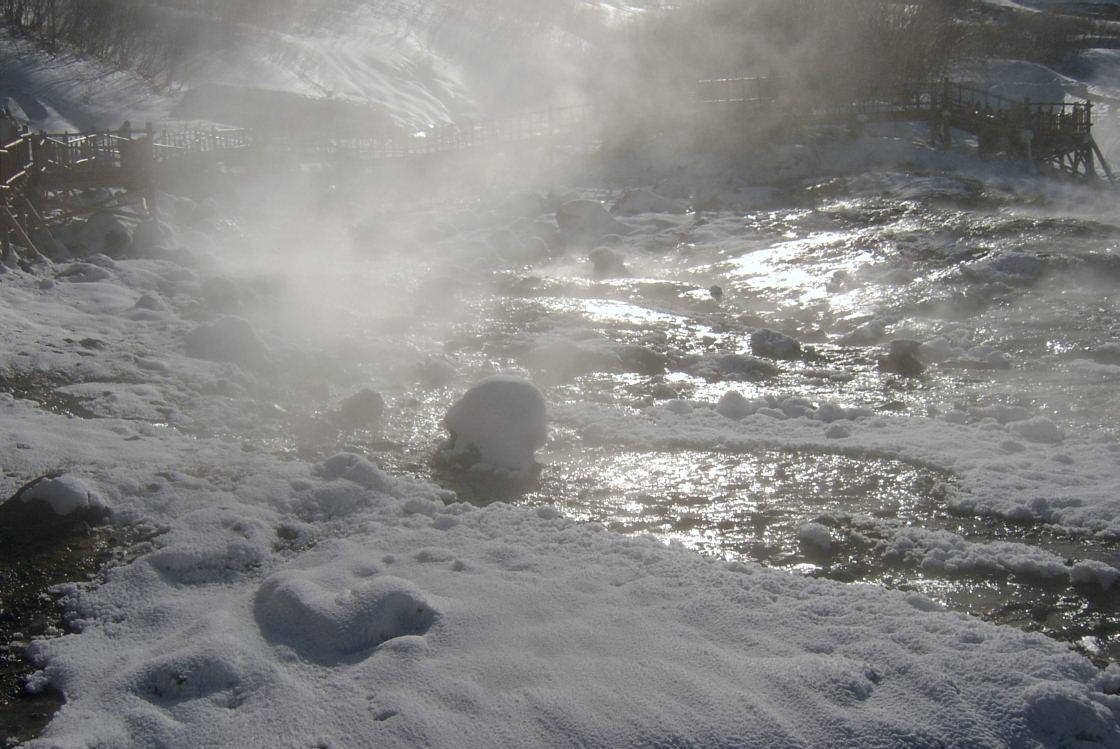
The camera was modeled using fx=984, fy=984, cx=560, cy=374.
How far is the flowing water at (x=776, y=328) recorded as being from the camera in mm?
5258

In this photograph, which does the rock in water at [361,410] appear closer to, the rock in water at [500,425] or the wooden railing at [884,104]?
the rock in water at [500,425]

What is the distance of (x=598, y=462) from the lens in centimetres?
624

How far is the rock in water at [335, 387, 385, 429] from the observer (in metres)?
6.87

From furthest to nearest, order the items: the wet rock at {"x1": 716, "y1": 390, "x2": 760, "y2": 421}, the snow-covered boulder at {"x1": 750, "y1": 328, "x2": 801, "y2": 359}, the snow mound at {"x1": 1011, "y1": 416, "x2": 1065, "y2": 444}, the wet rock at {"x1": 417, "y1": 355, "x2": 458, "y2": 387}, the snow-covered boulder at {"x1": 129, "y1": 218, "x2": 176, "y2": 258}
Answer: the snow-covered boulder at {"x1": 129, "y1": 218, "x2": 176, "y2": 258}, the snow-covered boulder at {"x1": 750, "y1": 328, "x2": 801, "y2": 359}, the wet rock at {"x1": 417, "y1": 355, "x2": 458, "y2": 387}, the wet rock at {"x1": 716, "y1": 390, "x2": 760, "y2": 421}, the snow mound at {"x1": 1011, "y1": 416, "x2": 1065, "y2": 444}

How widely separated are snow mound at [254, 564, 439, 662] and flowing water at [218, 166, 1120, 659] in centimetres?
147

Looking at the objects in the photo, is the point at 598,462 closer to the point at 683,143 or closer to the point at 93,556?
the point at 93,556

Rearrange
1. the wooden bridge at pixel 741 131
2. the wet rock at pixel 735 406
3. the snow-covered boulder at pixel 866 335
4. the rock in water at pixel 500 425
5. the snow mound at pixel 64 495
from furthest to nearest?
the wooden bridge at pixel 741 131 → the snow-covered boulder at pixel 866 335 → the wet rock at pixel 735 406 → the rock in water at pixel 500 425 → the snow mound at pixel 64 495

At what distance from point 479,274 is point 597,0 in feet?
133

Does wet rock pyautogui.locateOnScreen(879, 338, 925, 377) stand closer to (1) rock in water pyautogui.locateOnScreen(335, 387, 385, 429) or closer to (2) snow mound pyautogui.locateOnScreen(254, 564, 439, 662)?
(1) rock in water pyautogui.locateOnScreen(335, 387, 385, 429)

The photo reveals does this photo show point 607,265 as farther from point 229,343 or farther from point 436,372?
point 229,343

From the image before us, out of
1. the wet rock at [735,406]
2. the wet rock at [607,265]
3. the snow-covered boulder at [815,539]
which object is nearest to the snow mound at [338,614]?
the snow-covered boulder at [815,539]

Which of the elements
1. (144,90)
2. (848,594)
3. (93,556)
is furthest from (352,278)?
(144,90)

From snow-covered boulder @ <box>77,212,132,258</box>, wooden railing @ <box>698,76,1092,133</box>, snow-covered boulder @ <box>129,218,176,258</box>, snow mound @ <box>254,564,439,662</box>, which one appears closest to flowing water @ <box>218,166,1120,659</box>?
snow mound @ <box>254,564,439,662</box>

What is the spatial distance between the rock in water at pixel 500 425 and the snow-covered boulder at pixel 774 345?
11.8ft
